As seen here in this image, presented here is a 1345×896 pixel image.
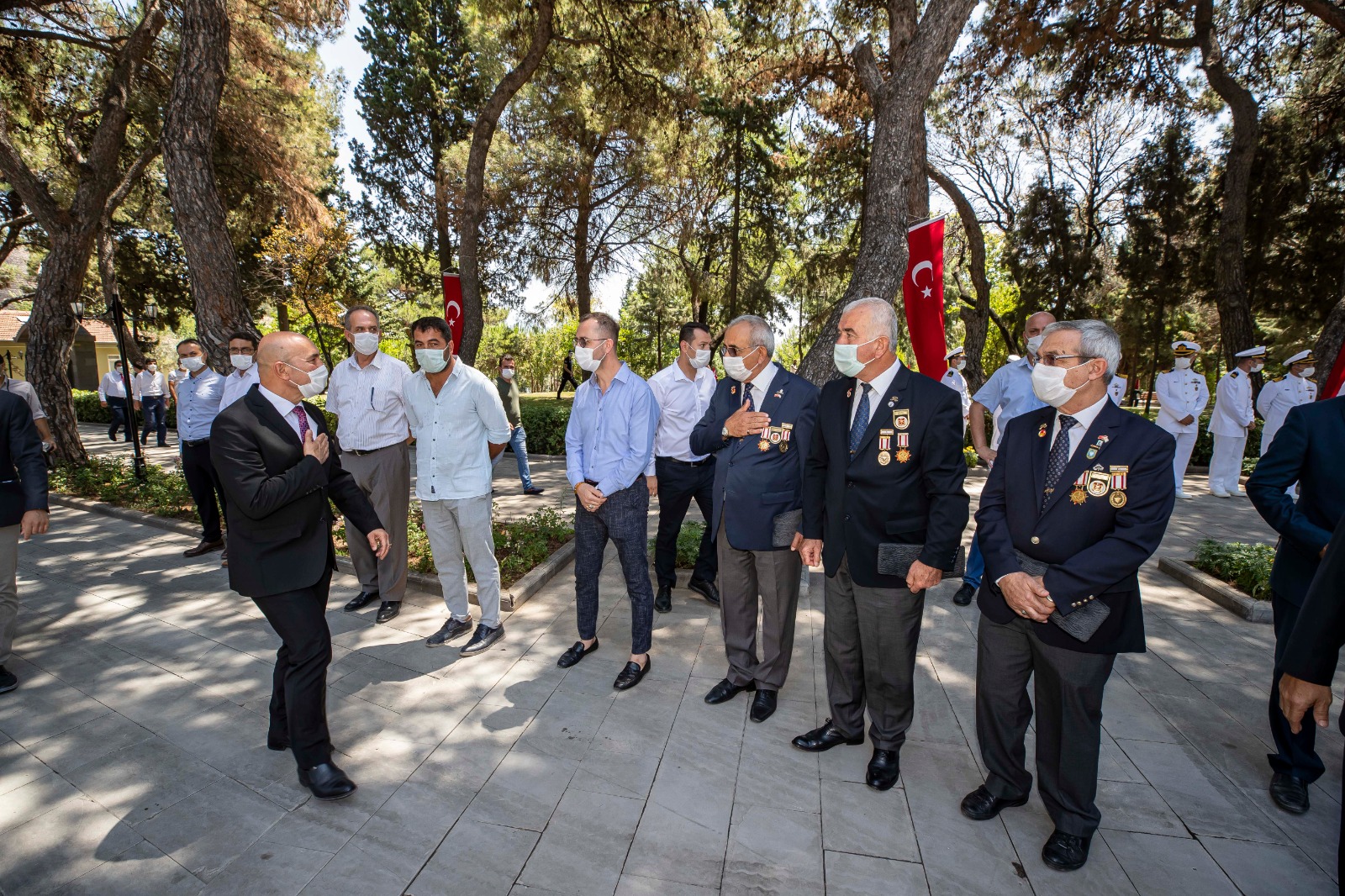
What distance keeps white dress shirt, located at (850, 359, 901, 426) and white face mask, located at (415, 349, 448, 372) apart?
2712mm

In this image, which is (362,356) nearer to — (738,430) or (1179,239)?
(738,430)

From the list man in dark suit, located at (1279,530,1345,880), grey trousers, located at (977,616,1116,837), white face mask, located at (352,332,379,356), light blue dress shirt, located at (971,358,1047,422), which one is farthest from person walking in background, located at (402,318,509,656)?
man in dark suit, located at (1279,530,1345,880)

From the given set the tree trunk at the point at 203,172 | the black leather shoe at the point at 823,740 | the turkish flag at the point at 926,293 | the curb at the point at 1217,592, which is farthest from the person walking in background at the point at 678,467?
the tree trunk at the point at 203,172

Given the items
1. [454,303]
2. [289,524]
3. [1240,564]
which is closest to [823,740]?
[289,524]

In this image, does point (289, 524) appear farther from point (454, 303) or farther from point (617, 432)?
point (454, 303)

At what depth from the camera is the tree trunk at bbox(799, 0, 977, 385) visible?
589 cm

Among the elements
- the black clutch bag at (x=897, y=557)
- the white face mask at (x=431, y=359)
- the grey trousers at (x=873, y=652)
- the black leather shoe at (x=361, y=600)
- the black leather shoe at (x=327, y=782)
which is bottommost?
the black leather shoe at (x=327, y=782)

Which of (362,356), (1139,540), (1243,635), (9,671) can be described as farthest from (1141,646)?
(9,671)

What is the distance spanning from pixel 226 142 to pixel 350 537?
12.6 meters

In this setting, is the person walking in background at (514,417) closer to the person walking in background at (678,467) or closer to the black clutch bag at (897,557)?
the person walking in background at (678,467)

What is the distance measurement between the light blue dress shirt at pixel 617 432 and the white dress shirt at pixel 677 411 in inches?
45.4

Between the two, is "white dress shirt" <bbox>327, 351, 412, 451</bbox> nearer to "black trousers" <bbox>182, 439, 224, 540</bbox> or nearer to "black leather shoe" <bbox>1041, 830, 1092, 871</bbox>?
"black trousers" <bbox>182, 439, 224, 540</bbox>

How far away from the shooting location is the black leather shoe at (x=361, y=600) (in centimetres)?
504

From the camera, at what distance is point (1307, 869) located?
2488mm
